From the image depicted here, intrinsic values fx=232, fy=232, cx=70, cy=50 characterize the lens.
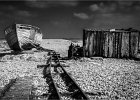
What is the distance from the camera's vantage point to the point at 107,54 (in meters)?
20.0

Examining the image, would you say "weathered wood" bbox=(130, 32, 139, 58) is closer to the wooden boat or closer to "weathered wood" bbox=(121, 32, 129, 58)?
"weathered wood" bbox=(121, 32, 129, 58)

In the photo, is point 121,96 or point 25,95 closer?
point 25,95

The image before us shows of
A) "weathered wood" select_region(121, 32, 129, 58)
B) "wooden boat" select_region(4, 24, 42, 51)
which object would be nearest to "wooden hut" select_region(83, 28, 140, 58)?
"weathered wood" select_region(121, 32, 129, 58)

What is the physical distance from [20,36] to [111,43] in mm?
10809

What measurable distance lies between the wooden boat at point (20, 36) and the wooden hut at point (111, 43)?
8.90 meters

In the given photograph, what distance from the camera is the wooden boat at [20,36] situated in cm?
2586

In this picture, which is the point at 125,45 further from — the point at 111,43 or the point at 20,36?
the point at 20,36

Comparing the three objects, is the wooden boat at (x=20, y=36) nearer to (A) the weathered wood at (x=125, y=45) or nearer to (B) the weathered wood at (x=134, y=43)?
(A) the weathered wood at (x=125, y=45)

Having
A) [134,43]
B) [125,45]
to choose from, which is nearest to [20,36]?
[125,45]

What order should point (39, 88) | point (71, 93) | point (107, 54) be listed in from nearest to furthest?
point (71, 93), point (39, 88), point (107, 54)

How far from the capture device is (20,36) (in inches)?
1019

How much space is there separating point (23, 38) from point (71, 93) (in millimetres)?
19827

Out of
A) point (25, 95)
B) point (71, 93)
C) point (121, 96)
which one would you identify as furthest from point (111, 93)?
point (25, 95)

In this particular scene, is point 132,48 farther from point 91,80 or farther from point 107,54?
point 91,80
